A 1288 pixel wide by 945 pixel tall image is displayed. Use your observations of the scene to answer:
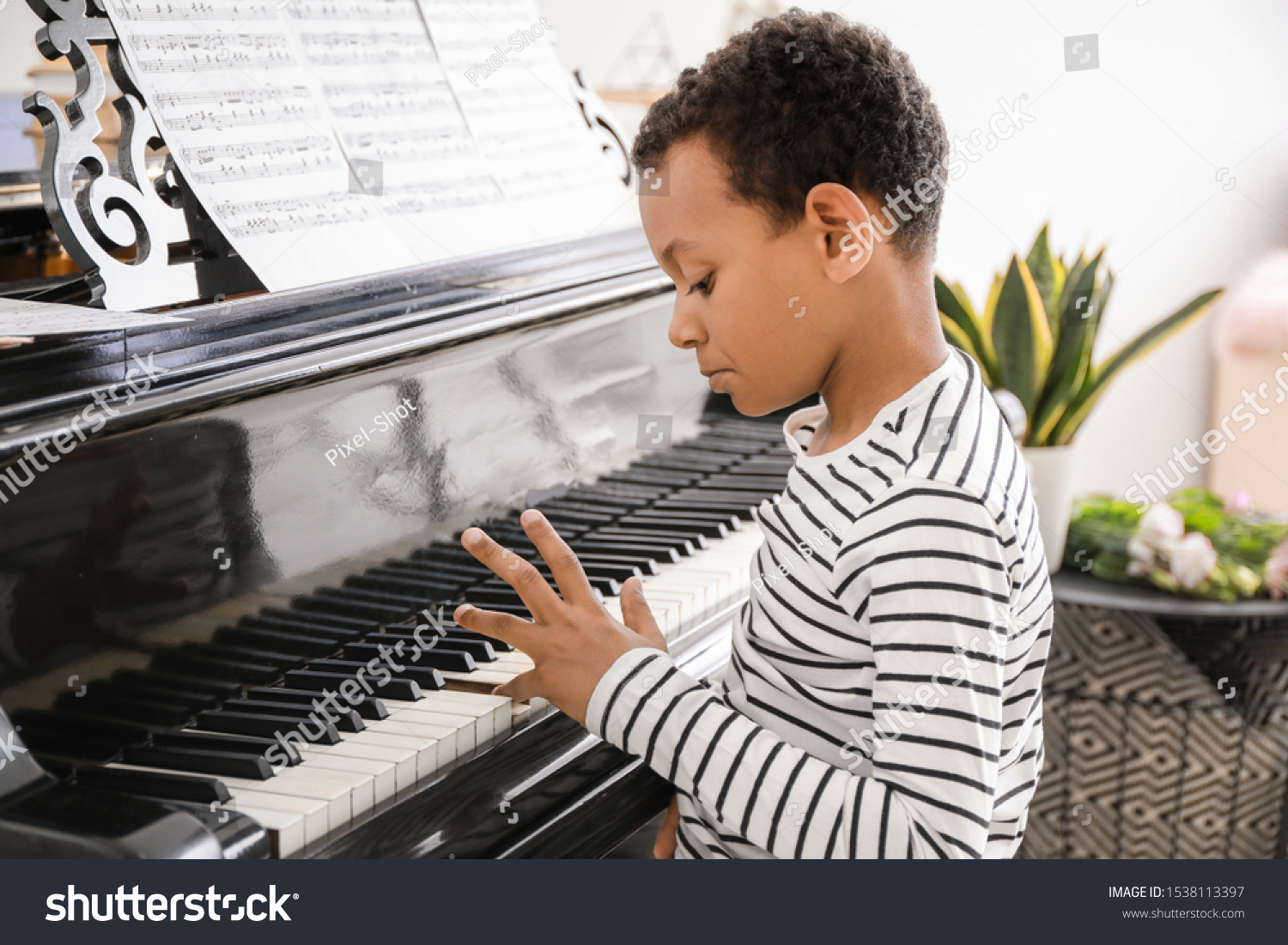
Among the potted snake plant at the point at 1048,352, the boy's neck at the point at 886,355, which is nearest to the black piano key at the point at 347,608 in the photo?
the boy's neck at the point at 886,355

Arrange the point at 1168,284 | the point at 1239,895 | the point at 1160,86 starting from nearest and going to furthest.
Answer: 1. the point at 1239,895
2. the point at 1160,86
3. the point at 1168,284

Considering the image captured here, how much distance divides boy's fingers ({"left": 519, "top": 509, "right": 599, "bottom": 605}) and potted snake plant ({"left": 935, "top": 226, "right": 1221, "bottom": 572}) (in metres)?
1.25

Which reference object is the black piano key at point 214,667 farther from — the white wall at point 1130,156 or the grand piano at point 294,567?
the white wall at point 1130,156

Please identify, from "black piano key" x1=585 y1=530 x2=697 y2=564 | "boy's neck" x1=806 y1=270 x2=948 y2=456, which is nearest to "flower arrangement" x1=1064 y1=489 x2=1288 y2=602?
"black piano key" x1=585 y1=530 x2=697 y2=564

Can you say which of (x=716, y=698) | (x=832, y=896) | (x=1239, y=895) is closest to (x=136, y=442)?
(x=716, y=698)

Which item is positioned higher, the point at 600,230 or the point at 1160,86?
the point at 1160,86

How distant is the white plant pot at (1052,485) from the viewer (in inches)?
78.7

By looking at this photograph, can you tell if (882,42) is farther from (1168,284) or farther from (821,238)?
(1168,284)

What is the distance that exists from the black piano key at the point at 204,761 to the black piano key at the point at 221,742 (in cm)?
1

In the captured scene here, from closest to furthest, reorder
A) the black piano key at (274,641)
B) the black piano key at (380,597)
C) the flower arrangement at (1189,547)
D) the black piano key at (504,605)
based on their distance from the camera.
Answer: the black piano key at (274,641)
the black piano key at (380,597)
the black piano key at (504,605)
the flower arrangement at (1189,547)

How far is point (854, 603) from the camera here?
847 millimetres

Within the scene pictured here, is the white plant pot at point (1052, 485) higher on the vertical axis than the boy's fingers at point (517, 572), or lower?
lower

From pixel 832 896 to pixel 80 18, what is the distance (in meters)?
1.00

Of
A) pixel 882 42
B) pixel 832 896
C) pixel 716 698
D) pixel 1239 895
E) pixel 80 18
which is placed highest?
pixel 80 18
